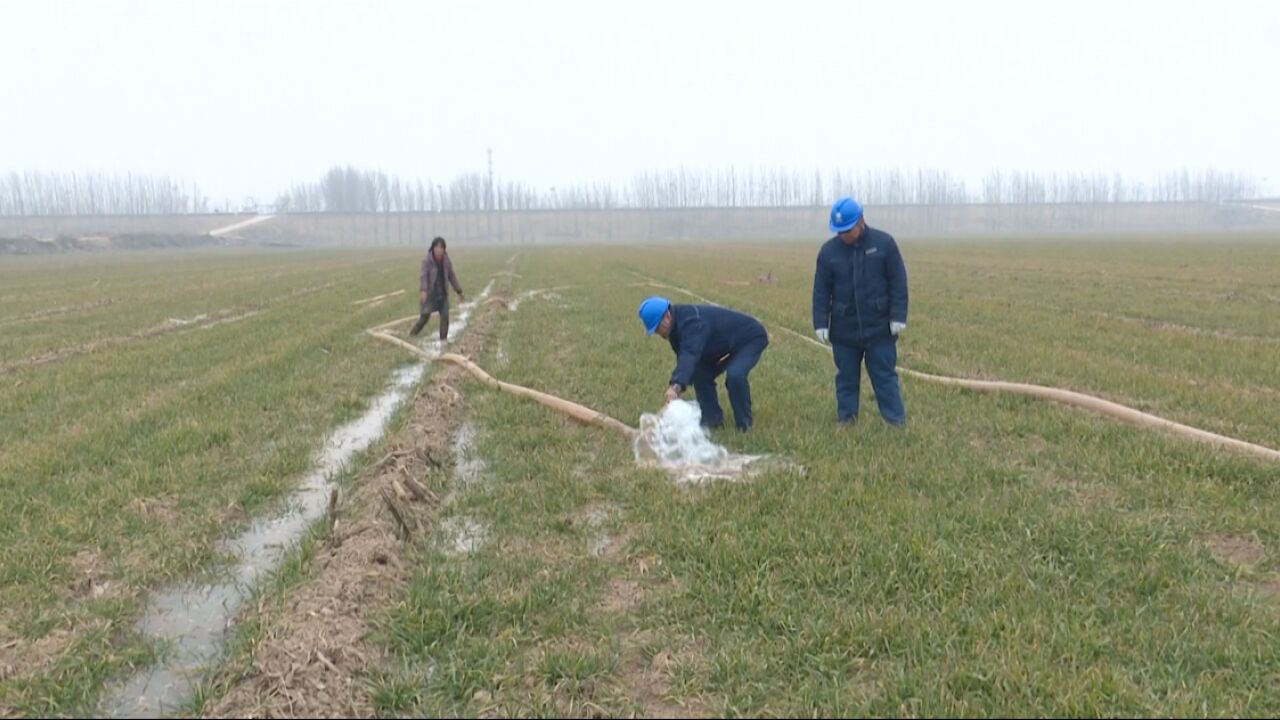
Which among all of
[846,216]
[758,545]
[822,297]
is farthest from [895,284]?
[758,545]

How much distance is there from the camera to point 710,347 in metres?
6.51

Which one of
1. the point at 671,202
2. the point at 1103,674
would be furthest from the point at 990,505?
the point at 671,202

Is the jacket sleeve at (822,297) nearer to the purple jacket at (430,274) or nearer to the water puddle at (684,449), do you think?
the water puddle at (684,449)

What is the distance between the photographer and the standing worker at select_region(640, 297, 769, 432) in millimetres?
6078

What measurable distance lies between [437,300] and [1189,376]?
10.7 m

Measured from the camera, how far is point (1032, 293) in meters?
19.2

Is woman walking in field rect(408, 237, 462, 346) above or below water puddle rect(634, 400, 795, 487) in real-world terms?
above

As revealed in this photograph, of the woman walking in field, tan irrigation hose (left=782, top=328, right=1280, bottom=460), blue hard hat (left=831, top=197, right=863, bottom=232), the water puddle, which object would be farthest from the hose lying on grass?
the woman walking in field

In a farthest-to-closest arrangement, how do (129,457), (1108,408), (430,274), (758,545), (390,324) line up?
(390,324)
(430,274)
(1108,408)
(129,457)
(758,545)

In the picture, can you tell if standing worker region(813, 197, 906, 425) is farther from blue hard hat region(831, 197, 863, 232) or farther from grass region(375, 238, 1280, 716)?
grass region(375, 238, 1280, 716)

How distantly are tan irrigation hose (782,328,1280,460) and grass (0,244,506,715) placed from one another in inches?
258

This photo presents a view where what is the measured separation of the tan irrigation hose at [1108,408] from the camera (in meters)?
5.62

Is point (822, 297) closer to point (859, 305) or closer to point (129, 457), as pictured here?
point (859, 305)

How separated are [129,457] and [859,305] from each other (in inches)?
245
